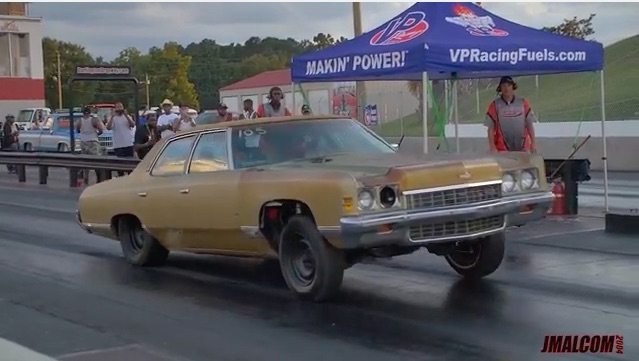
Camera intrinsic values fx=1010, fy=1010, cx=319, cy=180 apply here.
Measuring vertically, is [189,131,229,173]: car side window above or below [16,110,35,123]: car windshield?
below

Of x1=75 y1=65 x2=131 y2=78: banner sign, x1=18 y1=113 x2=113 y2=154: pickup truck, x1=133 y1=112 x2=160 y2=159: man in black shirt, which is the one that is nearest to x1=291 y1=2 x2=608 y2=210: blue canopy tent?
Answer: x1=133 y1=112 x2=160 y2=159: man in black shirt

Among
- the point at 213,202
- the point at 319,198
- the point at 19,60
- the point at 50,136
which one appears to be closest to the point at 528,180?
the point at 319,198

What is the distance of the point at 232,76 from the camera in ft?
355

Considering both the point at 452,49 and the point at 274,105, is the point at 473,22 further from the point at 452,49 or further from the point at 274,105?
the point at 274,105

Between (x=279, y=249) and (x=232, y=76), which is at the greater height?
(x=232, y=76)

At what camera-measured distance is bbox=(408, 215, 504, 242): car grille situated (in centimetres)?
758

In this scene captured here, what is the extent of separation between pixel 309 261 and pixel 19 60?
59.8 meters

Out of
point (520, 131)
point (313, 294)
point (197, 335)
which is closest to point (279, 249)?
point (313, 294)

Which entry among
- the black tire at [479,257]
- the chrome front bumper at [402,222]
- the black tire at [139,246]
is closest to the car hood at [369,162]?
the chrome front bumper at [402,222]

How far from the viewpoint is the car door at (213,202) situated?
342 inches

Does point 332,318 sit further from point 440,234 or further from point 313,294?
point 440,234

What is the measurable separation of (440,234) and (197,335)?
6.48 ft

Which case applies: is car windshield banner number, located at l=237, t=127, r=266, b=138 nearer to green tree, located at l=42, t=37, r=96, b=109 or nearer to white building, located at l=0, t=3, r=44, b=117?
white building, located at l=0, t=3, r=44, b=117

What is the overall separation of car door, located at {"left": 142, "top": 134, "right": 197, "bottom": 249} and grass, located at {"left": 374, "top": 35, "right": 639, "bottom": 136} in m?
21.7
